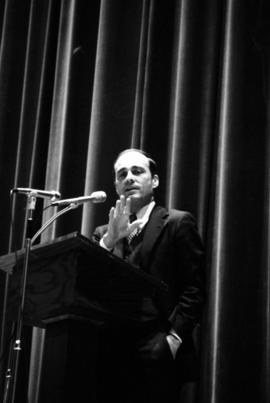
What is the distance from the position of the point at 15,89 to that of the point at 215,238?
1.67 meters

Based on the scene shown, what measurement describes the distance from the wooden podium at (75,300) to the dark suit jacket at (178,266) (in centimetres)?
38

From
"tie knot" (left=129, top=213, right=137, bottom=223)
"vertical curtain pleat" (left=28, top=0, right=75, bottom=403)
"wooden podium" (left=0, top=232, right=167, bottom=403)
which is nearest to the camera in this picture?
"wooden podium" (left=0, top=232, right=167, bottom=403)

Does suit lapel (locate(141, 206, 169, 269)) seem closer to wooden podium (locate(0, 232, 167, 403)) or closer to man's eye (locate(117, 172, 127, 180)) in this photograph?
man's eye (locate(117, 172, 127, 180))

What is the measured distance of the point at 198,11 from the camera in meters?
3.52

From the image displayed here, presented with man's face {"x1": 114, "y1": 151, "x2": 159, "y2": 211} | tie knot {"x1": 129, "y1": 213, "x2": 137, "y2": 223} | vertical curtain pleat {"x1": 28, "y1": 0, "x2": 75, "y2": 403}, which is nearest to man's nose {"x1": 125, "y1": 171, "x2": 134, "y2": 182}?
man's face {"x1": 114, "y1": 151, "x2": 159, "y2": 211}

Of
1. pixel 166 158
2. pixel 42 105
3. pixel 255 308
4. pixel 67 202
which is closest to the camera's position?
pixel 67 202

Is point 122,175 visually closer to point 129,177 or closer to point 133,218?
point 129,177

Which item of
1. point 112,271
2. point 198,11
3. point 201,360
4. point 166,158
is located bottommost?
point 201,360

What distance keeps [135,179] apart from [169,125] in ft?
2.30

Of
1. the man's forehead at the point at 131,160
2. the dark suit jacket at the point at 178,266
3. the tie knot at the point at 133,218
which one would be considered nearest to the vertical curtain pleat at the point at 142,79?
the man's forehead at the point at 131,160

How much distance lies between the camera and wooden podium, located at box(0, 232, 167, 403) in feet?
6.14

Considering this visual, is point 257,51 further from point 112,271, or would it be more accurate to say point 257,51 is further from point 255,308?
point 112,271

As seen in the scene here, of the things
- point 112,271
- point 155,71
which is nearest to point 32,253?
point 112,271

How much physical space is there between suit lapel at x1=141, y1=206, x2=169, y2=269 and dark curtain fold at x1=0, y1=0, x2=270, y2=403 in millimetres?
496
